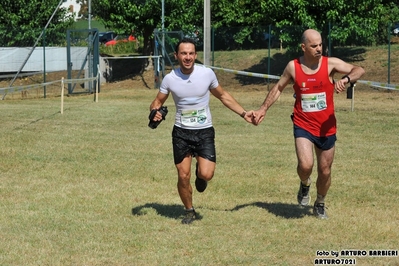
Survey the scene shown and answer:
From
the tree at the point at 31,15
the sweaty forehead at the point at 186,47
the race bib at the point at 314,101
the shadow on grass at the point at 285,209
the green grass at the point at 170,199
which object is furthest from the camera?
the tree at the point at 31,15

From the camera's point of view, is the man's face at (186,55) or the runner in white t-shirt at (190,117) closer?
the man's face at (186,55)

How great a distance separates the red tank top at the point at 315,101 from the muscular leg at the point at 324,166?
0.70 feet

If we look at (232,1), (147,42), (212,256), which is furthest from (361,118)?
(232,1)

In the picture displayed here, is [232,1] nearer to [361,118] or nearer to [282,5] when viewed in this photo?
[282,5]

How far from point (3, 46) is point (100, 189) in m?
23.0

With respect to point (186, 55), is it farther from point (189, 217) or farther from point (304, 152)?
point (189, 217)

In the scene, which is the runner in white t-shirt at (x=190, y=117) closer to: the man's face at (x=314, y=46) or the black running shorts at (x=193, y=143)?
the black running shorts at (x=193, y=143)

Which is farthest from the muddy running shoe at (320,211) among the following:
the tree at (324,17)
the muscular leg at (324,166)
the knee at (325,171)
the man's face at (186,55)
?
the tree at (324,17)

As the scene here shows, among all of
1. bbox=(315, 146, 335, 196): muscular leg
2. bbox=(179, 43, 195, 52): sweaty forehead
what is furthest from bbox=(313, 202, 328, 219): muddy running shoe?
bbox=(179, 43, 195, 52): sweaty forehead

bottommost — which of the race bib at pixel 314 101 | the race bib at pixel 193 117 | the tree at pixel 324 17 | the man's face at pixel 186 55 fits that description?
the race bib at pixel 193 117

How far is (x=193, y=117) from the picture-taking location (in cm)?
832

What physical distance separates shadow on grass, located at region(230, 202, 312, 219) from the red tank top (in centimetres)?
107

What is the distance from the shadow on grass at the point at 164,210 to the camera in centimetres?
891

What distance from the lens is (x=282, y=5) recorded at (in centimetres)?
3316
